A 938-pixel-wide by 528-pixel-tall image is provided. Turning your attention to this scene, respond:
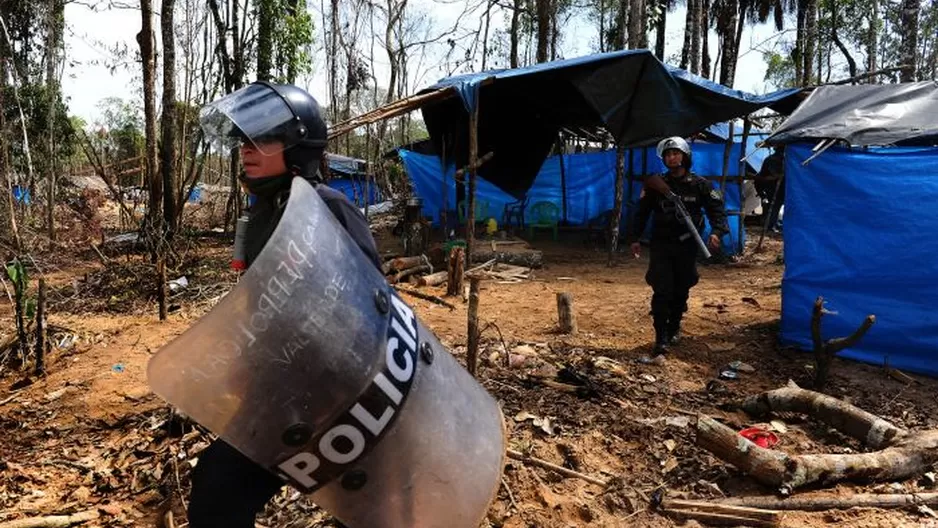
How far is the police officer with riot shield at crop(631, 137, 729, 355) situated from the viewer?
16.2 feet

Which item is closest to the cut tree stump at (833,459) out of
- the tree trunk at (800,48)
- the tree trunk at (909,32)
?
the tree trunk at (909,32)

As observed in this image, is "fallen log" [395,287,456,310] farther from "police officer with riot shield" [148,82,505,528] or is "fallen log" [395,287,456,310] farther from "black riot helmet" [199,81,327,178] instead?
"police officer with riot shield" [148,82,505,528]

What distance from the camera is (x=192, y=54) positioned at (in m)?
12.8

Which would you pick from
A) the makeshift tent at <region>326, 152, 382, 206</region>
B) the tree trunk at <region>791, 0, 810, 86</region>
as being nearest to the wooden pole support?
the makeshift tent at <region>326, 152, 382, 206</region>

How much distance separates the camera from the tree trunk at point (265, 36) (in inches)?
518

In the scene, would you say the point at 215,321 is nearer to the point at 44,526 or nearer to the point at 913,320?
the point at 44,526

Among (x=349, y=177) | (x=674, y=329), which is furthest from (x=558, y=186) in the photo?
(x=349, y=177)

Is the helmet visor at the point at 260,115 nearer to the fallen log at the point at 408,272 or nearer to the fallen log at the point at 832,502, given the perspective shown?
the fallen log at the point at 832,502

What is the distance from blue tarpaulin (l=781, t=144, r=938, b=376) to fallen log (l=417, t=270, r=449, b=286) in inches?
164

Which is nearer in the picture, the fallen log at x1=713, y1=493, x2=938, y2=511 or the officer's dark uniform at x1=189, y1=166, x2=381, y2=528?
the officer's dark uniform at x1=189, y1=166, x2=381, y2=528

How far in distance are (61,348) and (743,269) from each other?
863 cm

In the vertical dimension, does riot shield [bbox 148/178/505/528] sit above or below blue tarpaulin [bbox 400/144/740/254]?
below

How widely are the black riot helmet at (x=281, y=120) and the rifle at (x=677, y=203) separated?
365 centimetres

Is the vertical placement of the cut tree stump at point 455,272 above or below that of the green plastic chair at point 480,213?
below
